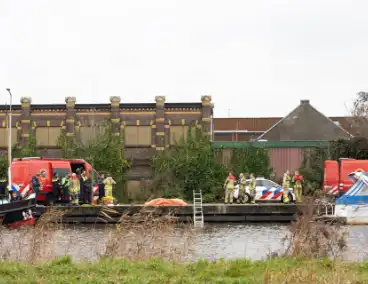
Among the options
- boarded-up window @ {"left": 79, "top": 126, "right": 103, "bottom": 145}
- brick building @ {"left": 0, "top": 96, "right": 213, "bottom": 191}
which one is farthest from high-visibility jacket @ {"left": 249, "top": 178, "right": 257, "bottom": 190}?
boarded-up window @ {"left": 79, "top": 126, "right": 103, "bottom": 145}

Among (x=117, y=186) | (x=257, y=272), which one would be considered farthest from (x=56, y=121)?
(x=257, y=272)

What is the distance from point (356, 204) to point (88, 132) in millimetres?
22600

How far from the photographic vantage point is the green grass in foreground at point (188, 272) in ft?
32.8

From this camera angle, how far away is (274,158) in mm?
43750

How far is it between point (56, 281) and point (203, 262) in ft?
10.0

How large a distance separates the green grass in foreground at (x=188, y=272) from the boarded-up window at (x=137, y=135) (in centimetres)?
3193

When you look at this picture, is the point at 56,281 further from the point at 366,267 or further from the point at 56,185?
the point at 56,185

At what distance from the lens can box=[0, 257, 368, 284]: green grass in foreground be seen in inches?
393

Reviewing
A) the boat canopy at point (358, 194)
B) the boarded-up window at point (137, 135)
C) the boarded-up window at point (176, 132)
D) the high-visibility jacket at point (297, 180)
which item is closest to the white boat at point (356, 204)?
the boat canopy at point (358, 194)

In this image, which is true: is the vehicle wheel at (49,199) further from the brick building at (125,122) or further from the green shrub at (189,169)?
the brick building at (125,122)

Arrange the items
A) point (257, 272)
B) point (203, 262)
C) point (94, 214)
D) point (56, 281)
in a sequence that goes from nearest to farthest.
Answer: point (56, 281), point (257, 272), point (203, 262), point (94, 214)

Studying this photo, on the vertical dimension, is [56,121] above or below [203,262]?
A: above

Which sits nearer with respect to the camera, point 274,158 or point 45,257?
point 45,257

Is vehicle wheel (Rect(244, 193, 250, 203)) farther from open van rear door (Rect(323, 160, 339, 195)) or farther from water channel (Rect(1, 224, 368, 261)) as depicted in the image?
water channel (Rect(1, 224, 368, 261))
